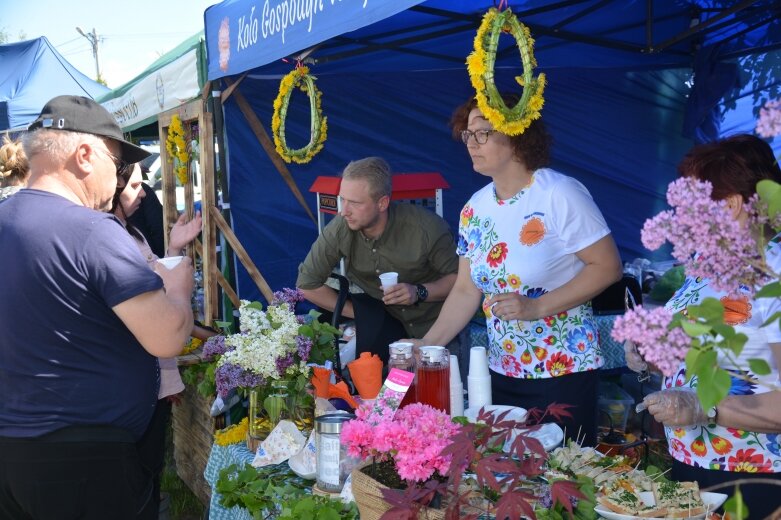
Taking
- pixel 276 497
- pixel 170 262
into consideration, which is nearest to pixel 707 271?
pixel 276 497

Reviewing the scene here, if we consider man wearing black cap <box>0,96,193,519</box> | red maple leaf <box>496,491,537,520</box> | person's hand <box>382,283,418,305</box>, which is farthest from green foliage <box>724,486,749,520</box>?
person's hand <box>382,283,418,305</box>

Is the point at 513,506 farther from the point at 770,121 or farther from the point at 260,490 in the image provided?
the point at 260,490

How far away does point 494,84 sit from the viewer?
2252mm

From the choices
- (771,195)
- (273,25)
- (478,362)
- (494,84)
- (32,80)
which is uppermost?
(32,80)

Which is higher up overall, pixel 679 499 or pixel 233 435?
pixel 679 499

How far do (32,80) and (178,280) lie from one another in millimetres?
13429

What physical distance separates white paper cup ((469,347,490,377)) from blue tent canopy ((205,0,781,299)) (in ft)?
7.19

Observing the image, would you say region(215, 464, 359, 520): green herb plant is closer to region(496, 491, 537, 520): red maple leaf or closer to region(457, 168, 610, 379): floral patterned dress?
region(496, 491, 537, 520): red maple leaf

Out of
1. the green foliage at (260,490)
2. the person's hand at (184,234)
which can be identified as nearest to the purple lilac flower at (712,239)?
the green foliage at (260,490)

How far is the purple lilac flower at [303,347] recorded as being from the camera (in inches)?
86.4

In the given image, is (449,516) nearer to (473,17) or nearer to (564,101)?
(473,17)

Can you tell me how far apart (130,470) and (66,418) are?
23 centimetres

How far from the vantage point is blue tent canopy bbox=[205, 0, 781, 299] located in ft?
13.6

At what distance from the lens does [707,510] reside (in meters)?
1.39
